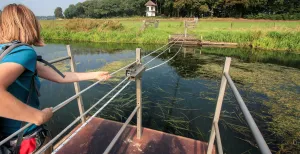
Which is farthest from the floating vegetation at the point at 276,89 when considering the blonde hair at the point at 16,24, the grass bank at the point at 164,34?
the grass bank at the point at 164,34

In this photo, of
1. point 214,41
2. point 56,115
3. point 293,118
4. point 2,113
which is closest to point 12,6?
point 2,113

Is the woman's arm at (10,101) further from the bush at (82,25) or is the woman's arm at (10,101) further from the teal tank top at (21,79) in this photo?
the bush at (82,25)

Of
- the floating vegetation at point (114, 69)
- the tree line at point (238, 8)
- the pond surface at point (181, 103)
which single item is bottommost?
the pond surface at point (181, 103)

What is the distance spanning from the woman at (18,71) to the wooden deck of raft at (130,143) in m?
1.43

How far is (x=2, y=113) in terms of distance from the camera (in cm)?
79

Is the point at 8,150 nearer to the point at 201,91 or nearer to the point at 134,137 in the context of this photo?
the point at 134,137

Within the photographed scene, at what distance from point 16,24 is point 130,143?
2.06m

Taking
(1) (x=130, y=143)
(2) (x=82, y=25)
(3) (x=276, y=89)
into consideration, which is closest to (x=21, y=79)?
(1) (x=130, y=143)

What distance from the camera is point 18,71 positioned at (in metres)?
0.83

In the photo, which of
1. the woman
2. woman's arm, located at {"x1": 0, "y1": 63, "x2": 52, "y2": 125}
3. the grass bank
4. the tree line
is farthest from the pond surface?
the tree line

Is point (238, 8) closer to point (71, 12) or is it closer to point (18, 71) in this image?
point (18, 71)

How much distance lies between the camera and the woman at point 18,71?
791 mm

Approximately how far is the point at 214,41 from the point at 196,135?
39.3 ft

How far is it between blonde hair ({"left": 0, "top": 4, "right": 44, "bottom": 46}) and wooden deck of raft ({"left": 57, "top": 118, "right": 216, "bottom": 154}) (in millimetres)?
1866
